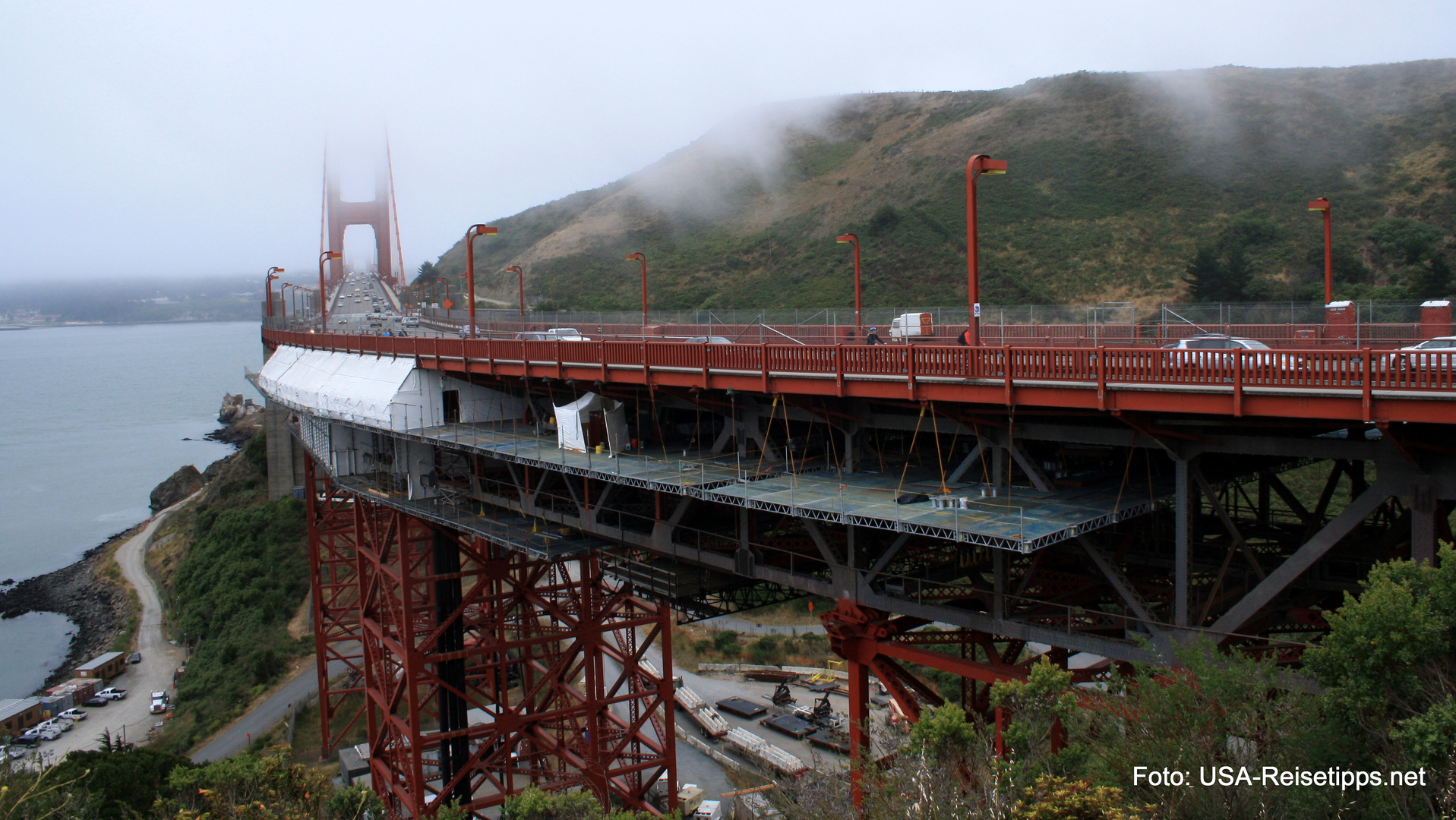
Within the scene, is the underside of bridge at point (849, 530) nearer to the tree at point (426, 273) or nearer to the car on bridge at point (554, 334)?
the car on bridge at point (554, 334)

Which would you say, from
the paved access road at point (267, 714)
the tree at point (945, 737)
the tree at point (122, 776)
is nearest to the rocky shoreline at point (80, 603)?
the paved access road at point (267, 714)

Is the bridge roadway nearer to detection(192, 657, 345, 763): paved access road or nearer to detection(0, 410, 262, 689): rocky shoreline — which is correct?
detection(192, 657, 345, 763): paved access road

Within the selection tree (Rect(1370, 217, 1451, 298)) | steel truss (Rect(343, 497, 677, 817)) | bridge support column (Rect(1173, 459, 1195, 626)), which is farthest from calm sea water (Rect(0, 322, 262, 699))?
tree (Rect(1370, 217, 1451, 298))

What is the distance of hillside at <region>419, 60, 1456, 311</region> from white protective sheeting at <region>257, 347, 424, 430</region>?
37.1 metres

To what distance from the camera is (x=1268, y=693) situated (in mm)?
10648

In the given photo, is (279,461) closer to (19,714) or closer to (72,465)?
(19,714)

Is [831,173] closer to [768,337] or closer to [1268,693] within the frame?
[768,337]

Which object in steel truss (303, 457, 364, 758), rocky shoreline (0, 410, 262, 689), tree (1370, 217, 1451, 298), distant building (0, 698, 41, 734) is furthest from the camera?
rocky shoreline (0, 410, 262, 689)

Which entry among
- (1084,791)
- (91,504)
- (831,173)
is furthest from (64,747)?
(831,173)

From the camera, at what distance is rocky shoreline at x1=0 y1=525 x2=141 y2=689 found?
52312 millimetres

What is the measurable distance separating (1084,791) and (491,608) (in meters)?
18.1

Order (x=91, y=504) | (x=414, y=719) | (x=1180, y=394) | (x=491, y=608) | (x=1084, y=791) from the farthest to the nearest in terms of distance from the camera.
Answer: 1. (x=91, y=504)
2. (x=491, y=608)
3. (x=414, y=719)
4. (x=1180, y=394)
5. (x=1084, y=791)

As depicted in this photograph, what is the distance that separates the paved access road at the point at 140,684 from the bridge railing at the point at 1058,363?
29733mm

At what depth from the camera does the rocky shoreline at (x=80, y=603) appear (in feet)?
172
